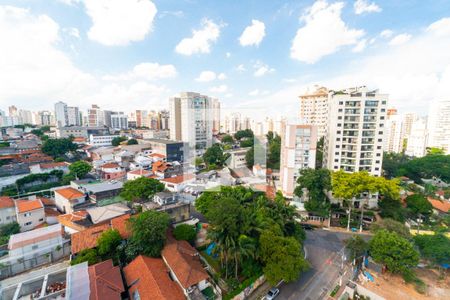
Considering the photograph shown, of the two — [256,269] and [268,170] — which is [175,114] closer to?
[268,170]

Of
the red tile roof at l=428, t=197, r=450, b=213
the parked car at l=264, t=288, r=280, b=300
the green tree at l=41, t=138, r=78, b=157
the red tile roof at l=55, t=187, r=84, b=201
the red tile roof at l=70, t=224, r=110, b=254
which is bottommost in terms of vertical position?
the parked car at l=264, t=288, r=280, b=300

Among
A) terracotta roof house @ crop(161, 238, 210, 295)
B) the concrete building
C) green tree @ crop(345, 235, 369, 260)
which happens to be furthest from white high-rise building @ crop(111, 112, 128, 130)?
green tree @ crop(345, 235, 369, 260)

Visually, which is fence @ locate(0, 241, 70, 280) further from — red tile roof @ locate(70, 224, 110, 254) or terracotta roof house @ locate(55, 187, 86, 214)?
terracotta roof house @ locate(55, 187, 86, 214)

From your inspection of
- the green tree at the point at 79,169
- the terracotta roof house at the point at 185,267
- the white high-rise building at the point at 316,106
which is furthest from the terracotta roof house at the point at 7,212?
the white high-rise building at the point at 316,106

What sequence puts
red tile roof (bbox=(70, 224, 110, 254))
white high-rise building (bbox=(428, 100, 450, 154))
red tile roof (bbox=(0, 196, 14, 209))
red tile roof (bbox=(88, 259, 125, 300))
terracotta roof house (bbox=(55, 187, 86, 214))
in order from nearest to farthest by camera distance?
red tile roof (bbox=(88, 259, 125, 300)) → red tile roof (bbox=(70, 224, 110, 254)) → red tile roof (bbox=(0, 196, 14, 209)) → terracotta roof house (bbox=(55, 187, 86, 214)) → white high-rise building (bbox=(428, 100, 450, 154))

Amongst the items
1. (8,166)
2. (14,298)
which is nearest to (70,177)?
(8,166)

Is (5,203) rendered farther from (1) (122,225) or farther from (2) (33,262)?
(1) (122,225)

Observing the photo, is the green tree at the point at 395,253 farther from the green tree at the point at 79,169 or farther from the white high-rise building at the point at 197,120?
the white high-rise building at the point at 197,120
